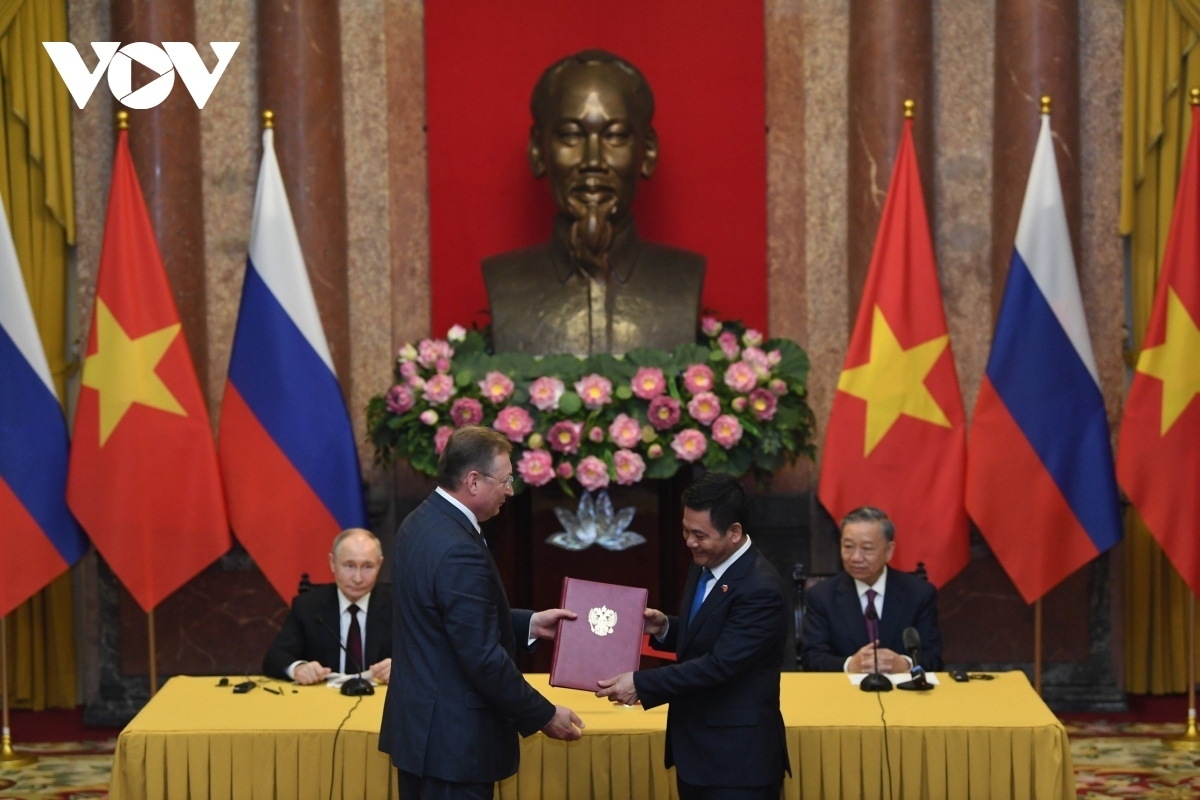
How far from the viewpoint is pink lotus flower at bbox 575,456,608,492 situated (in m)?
5.96

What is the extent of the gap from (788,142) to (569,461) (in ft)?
7.13

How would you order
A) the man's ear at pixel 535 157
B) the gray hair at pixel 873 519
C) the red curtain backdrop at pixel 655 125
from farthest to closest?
the red curtain backdrop at pixel 655 125
the man's ear at pixel 535 157
the gray hair at pixel 873 519

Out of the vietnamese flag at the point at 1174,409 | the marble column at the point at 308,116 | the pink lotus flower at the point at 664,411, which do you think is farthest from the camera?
the marble column at the point at 308,116

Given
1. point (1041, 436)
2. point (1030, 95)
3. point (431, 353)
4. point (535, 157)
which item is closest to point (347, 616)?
point (431, 353)

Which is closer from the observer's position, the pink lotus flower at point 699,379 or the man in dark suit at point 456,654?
the man in dark suit at point 456,654

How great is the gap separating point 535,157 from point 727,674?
11.4ft

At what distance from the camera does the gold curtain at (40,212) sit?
22.8 feet

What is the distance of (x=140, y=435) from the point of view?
20.3ft

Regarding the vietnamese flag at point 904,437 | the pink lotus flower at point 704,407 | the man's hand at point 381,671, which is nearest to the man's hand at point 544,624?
the man's hand at point 381,671

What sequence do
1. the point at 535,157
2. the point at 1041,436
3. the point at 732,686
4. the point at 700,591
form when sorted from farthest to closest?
the point at 535,157 → the point at 1041,436 → the point at 700,591 → the point at 732,686

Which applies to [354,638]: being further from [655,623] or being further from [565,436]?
[655,623]

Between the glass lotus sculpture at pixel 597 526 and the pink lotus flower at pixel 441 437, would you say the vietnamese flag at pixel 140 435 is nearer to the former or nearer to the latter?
the pink lotus flower at pixel 441 437

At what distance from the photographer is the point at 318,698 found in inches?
180

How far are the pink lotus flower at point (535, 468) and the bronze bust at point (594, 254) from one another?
70cm
